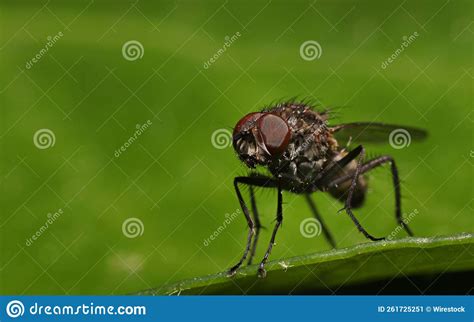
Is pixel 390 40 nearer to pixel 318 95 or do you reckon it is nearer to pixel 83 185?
pixel 318 95

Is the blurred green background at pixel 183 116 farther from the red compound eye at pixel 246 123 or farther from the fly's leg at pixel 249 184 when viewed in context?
the red compound eye at pixel 246 123

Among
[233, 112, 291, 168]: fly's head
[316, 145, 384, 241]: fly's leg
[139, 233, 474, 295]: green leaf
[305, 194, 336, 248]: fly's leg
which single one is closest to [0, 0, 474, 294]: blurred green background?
[305, 194, 336, 248]: fly's leg

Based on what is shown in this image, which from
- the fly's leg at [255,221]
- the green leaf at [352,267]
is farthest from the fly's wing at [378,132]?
the green leaf at [352,267]

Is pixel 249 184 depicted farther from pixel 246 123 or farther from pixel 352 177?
pixel 352 177

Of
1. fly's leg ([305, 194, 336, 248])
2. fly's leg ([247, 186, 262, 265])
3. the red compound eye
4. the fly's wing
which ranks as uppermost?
the fly's wing

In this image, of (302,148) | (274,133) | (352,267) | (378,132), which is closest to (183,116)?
(274,133)

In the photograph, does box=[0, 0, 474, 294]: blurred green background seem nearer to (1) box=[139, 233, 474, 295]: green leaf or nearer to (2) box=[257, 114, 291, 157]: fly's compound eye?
(2) box=[257, 114, 291, 157]: fly's compound eye

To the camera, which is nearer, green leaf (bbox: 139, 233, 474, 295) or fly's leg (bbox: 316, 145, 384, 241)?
green leaf (bbox: 139, 233, 474, 295)

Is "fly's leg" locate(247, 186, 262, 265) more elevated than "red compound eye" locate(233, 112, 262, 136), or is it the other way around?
"red compound eye" locate(233, 112, 262, 136)
